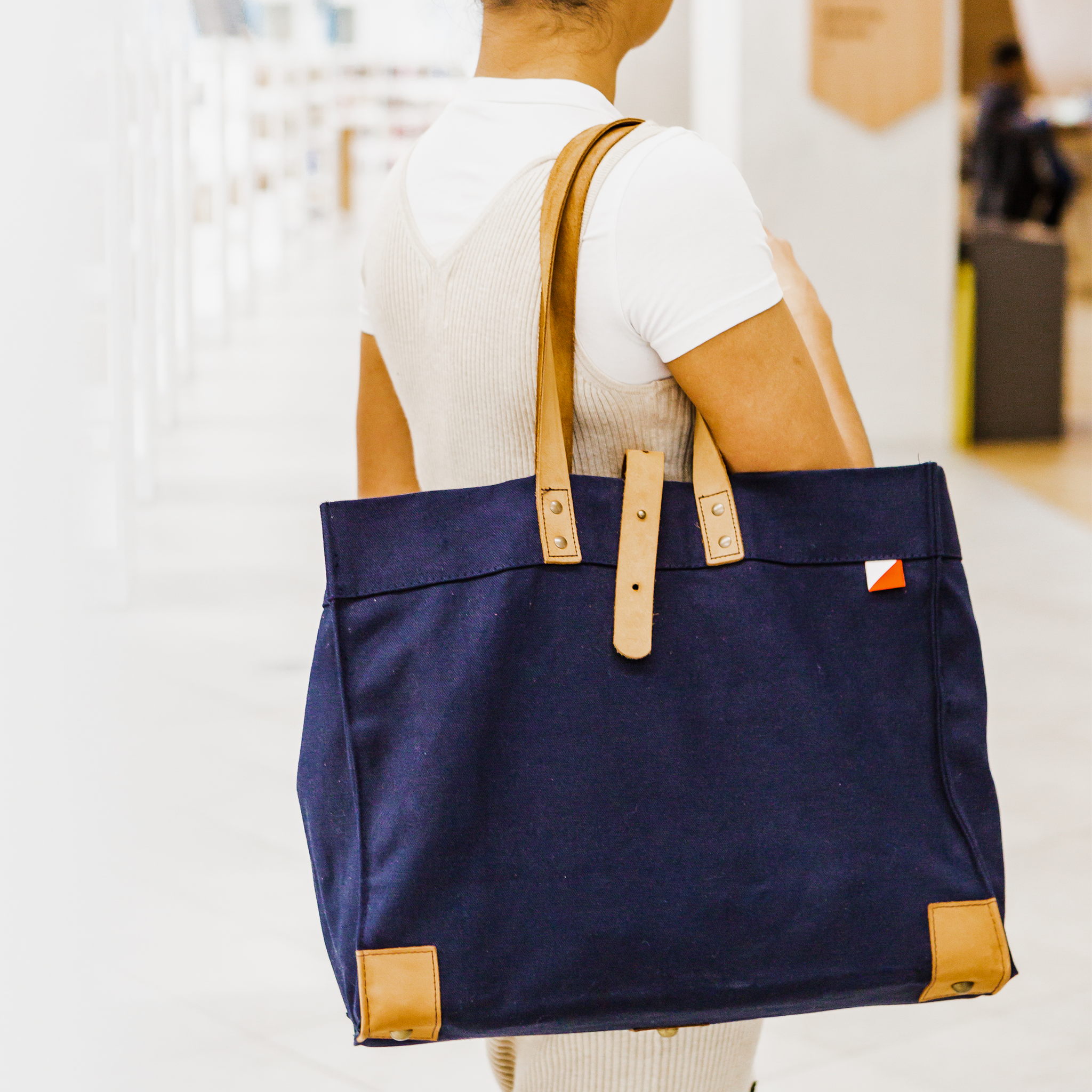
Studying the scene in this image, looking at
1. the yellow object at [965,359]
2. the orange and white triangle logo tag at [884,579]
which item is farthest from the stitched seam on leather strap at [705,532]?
the yellow object at [965,359]

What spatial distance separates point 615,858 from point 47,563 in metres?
3.59

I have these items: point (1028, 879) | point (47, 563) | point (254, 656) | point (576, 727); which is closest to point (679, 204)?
point (576, 727)

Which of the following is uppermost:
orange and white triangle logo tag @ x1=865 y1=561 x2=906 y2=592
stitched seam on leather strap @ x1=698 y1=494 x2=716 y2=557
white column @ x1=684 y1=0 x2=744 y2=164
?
white column @ x1=684 y1=0 x2=744 y2=164

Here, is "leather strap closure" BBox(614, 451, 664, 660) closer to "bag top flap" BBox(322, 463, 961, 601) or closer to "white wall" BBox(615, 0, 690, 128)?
"bag top flap" BBox(322, 463, 961, 601)

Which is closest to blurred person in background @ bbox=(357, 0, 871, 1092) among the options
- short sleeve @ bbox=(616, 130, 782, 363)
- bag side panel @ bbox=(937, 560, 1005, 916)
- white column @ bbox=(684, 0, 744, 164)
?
short sleeve @ bbox=(616, 130, 782, 363)

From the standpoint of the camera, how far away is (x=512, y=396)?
978mm

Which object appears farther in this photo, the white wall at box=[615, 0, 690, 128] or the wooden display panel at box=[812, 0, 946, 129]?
the white wall at box=[615, 0, 690, 128]

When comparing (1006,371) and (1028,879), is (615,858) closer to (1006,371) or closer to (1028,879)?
(1028,879)

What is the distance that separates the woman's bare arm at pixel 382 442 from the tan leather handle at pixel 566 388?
0.98 ft

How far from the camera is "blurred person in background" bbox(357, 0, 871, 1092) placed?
0.89 m

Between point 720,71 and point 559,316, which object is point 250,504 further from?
point 559,316

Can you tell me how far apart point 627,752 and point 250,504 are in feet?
15.3

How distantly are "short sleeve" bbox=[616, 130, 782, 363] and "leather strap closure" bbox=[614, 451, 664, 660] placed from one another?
0.08 m

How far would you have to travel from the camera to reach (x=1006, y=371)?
6.93 m
